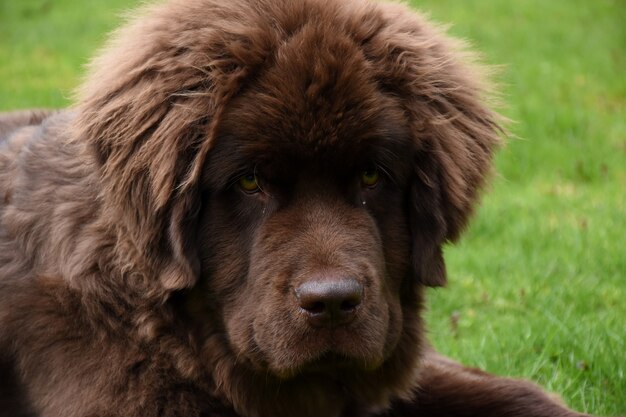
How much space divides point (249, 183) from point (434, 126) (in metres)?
0.79

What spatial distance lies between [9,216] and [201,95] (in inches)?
39.7

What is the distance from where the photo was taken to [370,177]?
395 cm

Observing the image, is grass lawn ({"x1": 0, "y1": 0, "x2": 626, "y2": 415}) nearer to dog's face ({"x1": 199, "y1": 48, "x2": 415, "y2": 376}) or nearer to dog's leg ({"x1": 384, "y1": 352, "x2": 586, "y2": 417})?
dog's leg ({"x1": 384, "y1": 352, "x2": 586, "y2": 417})

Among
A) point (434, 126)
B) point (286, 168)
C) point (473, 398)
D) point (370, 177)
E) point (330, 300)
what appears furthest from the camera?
point (473, 398)

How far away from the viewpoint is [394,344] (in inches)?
159

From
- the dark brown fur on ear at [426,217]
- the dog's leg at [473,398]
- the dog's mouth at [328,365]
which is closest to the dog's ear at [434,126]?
the dark brown fur on ear at [426,217]

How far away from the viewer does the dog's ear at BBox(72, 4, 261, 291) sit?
12.6 ft

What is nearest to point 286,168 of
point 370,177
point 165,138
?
point 370,177

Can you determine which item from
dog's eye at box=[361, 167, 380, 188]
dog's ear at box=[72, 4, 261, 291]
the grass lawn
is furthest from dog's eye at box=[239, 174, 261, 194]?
the grass lawn

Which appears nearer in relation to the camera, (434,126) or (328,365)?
(328,365)

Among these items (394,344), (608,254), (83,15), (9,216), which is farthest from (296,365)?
(83,15)

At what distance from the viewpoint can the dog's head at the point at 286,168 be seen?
3740mm

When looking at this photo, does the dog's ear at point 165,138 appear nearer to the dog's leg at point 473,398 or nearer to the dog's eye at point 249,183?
the dog's eye at point 249,183

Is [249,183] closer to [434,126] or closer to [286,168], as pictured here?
[286,168]
